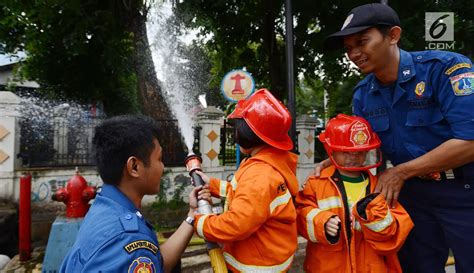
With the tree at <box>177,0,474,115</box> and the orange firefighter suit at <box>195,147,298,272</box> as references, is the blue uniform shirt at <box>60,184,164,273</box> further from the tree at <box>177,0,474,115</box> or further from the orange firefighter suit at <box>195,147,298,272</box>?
the tree at <box>177,0,474,115</box>

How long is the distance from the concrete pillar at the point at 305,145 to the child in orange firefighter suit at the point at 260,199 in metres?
6.41

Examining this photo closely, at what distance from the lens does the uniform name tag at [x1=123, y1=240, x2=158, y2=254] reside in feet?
4.42

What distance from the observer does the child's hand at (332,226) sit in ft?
6.17

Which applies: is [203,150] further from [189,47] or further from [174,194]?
[189,47]

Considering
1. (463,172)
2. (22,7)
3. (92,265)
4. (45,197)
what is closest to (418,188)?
(463,172)

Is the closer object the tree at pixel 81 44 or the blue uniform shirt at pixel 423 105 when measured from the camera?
the blue uniform shirt at pixel 423 105

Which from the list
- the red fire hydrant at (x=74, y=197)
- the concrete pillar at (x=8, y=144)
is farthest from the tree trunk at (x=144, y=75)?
the red fire hydrant at (x=74, y=197)

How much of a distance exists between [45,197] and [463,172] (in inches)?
234

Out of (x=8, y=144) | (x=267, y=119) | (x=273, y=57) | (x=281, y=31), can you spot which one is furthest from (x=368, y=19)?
(x=281, y=31)

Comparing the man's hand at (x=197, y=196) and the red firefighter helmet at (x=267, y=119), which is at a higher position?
the red firefighter helmet at (x=267, y=119)

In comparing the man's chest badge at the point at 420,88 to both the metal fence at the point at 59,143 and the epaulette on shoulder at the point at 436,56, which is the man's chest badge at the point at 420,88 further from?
the metal fence at the point at 59,143

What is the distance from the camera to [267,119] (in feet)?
6.25

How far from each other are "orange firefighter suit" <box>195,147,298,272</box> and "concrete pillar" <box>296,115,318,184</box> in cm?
639

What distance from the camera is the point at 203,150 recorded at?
22.2 ft
